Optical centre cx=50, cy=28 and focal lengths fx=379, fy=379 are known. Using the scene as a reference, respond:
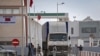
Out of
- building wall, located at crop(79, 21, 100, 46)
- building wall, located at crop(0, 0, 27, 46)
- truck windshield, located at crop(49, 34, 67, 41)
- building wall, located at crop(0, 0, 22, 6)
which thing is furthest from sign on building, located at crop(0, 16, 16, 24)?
building wall, located at crop(79, 21, 100, 46)

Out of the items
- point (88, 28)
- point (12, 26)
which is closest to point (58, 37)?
point (12, 26)

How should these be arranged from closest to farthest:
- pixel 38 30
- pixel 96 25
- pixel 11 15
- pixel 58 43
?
pixel 58 43
pixel 11 15
pixel 38 30
pixel 96 25

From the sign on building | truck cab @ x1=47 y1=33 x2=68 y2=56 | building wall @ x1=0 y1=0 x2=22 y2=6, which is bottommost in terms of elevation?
truck cab @ x1=47 y1=33 x2=68 y2=56

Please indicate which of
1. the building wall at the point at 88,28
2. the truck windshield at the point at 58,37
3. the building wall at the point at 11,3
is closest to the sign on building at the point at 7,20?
the building wall at the point at 11,3

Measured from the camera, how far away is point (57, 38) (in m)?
41.5

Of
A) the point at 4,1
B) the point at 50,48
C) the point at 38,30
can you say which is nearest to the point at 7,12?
the point at 4,1

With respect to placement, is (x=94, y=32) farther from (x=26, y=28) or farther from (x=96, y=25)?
(x=26, y=28)

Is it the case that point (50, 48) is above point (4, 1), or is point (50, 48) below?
below

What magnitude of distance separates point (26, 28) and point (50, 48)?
17.4 meters

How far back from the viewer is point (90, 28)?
9656cm

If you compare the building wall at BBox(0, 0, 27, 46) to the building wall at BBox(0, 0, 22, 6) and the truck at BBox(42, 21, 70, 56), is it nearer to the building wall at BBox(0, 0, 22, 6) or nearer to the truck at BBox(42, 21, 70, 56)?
the building wall at BBox(0, 0, 22, 6)

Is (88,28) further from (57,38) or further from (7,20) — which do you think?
(57,38)

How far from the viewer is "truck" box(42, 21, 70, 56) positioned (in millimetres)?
41469

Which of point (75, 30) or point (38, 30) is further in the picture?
point (75, 30)
